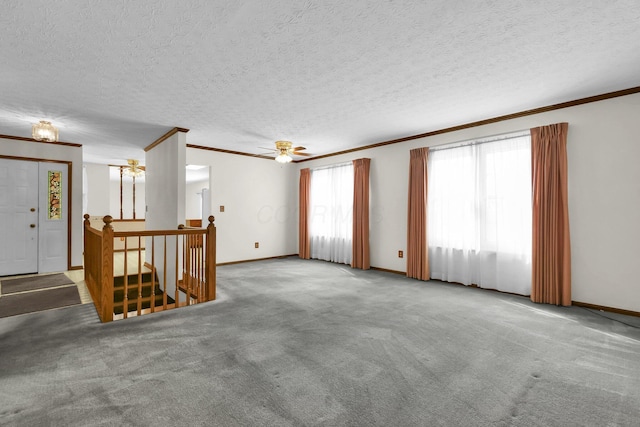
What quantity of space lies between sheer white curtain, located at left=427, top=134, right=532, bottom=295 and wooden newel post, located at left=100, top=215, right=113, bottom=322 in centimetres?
436

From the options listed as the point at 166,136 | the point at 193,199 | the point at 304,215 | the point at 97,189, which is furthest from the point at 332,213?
the point at 193,199

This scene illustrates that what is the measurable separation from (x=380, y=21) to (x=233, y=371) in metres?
2.62

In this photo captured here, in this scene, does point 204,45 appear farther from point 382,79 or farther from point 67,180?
point 67,180

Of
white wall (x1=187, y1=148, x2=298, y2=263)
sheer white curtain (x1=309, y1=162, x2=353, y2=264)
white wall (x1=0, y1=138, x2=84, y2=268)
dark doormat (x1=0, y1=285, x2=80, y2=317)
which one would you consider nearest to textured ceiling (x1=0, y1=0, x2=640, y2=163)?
white wall (x1=0, y1=138, x2=84, y2=268)

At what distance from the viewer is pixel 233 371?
80.8 inches

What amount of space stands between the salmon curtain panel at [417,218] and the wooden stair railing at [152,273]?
315 cm

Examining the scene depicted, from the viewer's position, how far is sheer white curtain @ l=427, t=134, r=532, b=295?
154 inches

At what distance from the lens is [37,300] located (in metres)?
3.70

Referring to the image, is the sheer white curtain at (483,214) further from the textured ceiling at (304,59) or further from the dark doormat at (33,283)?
the dark doormat at (33,283)

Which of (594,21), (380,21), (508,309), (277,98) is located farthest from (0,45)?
(508,309)

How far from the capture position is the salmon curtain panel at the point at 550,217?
3.51 m

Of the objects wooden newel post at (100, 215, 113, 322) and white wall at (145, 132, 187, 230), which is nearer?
wooden newel post at (100, 215, 113, 322)

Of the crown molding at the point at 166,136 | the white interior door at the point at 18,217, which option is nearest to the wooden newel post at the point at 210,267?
the crown molding at the point at 166,136

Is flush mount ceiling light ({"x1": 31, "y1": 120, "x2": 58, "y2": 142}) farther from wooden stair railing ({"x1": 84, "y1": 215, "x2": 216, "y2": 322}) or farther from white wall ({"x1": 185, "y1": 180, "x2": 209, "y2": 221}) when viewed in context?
white wall ({"x1": 185, "y1": 180, "x2": 209, "y2": 221})
